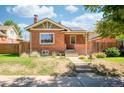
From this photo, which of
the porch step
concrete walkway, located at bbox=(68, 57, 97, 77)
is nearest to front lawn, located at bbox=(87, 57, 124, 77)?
concrete walkway, located at bbox=(68, 57, 97, 77)

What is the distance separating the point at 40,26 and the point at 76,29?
13.6ft

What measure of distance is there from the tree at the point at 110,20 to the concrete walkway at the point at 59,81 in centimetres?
205

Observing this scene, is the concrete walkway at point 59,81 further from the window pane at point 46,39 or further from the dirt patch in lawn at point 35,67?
the window pane at point 46,39

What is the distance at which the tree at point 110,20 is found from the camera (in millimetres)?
9716

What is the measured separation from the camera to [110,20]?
11.1 metres

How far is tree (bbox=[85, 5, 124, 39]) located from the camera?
972 cm

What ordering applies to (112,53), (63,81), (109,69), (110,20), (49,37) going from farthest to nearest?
1. (49,37)
2. (112,53)
3. (109,69)
4. (63,81)
5. (110,20)

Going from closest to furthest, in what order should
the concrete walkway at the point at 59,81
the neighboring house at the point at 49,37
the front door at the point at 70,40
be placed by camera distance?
the concrete walkway at the point at 59,81 < the neighboring house at the point at 49,37 < the front door at the point at 70,40

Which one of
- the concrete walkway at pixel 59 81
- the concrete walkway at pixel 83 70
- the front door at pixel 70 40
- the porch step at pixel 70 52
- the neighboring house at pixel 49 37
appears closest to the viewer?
the concrete walkway at pixel 59 81

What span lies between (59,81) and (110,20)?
345cm

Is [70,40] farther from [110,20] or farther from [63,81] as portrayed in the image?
[110,20]

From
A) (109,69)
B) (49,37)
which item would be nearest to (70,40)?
(49,37)

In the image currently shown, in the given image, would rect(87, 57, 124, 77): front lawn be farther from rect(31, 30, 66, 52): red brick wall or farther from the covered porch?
the covered porch

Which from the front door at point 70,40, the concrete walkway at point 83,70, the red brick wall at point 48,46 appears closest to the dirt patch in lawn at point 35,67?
the concrete walkway at point 83,70
